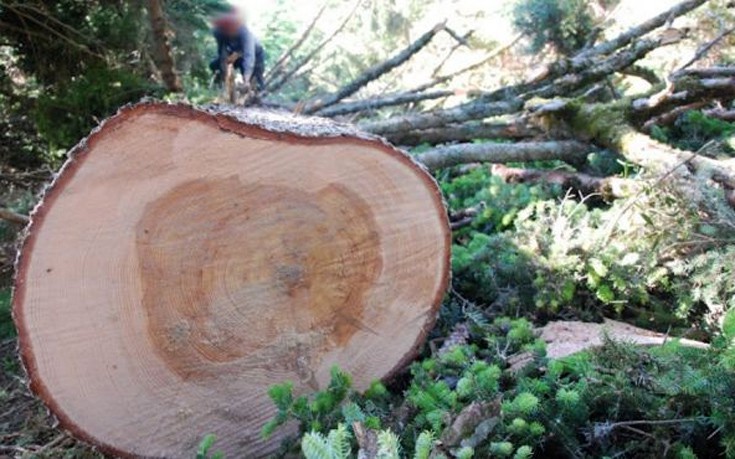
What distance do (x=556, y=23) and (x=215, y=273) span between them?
6.40m

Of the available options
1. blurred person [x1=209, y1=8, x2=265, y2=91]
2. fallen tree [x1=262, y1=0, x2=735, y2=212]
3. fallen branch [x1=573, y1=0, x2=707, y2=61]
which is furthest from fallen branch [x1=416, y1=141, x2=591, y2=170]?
blurred person [x1=209, y1=8, x2=265, y2=91]

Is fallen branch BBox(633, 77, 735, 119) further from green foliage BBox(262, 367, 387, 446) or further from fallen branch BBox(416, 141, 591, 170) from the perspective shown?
green foliage BBox(262, 367, 387, 446)

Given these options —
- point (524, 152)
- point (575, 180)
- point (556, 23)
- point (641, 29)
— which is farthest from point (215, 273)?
point (556, 23)

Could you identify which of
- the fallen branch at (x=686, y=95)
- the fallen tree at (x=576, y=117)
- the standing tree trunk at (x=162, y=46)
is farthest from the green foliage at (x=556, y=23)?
→ the standing tree trunk at (x=162, y=46)

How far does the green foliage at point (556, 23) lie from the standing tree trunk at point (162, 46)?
4.33 meters

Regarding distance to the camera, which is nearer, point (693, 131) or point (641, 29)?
point (693, 131)

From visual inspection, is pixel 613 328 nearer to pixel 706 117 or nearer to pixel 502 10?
pixel 706 117

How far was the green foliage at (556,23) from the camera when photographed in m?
7.32

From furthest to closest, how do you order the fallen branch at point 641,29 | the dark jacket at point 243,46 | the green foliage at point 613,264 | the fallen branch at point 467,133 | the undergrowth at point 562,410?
the dark jacket at point 243,46 → the fallen branch at point 641,29 → the fallen branch at point 467,133 → the green foliage at point 613,264 → the undergrowth at point 562,410

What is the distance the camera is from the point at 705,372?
1.64m

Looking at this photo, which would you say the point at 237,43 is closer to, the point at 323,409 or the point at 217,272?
the point at 217,272

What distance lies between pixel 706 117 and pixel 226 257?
148 inches

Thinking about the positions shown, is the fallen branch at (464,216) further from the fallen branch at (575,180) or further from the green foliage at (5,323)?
the green foliage at (5,323)

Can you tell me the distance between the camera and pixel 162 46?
502 cm
